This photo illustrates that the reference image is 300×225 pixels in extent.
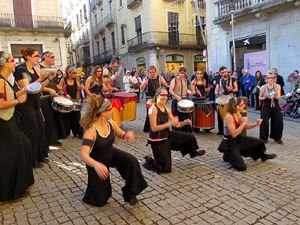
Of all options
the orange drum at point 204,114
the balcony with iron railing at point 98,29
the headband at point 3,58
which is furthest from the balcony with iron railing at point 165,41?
the headband at point 3,58

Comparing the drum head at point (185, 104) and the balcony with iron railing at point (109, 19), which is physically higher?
the balcony with iron railing at point (109, 19)

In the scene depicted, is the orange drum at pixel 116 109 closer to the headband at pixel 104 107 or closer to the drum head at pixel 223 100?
the drum head at pixel 223 100

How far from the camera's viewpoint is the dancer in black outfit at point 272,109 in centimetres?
619

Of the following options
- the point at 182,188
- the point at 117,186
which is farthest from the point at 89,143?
the point at 182,188

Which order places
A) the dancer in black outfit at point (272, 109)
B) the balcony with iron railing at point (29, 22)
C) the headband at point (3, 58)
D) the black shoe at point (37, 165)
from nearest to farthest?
the headband at point (3, 58) → the black shoe at point (37, 165) → the dancer in black outfit at point (272, 109) → the balcony with iron railing at point (29, 22)

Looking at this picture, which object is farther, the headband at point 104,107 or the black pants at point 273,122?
the black pants at point 273,122

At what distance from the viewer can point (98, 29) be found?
114 feet

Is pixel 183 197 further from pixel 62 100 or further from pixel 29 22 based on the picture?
pixel 29 22

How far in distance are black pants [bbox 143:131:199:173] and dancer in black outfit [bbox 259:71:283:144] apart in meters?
2.42

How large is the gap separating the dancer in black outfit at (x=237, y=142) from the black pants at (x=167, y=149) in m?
0.61

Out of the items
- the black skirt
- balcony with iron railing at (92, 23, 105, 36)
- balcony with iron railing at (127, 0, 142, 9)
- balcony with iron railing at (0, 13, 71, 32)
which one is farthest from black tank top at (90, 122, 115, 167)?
balcony with iron railing at (92, 23, 105, 36)

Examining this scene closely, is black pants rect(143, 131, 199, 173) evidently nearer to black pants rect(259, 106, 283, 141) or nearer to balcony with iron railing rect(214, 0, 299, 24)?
black pants rect(259, 106, 283, 141)

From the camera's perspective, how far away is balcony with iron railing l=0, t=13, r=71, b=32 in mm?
20062

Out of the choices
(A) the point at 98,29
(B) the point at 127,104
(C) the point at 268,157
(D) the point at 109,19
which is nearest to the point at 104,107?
(C) the point at 268,157
